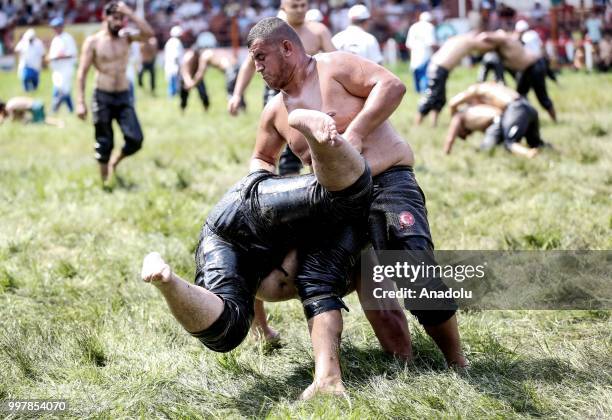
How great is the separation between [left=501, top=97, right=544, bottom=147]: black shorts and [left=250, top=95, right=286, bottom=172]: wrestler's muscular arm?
18.2 feet

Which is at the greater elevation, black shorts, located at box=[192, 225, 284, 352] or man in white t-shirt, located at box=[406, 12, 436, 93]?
black shorts, located at box=[192, 225, 284, 352]

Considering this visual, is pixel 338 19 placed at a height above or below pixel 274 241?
below

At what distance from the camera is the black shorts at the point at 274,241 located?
10.6 feet

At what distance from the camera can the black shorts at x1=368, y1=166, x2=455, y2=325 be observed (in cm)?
343

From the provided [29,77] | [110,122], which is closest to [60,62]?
[29,77]

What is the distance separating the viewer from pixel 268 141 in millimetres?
3814

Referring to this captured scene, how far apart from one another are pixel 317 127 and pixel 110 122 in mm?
6179

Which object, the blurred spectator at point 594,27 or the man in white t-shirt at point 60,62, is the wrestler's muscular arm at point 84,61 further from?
the blurred spectator at point 594,27

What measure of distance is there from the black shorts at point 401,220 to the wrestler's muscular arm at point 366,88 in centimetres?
21

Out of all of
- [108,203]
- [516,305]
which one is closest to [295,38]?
[516,305]

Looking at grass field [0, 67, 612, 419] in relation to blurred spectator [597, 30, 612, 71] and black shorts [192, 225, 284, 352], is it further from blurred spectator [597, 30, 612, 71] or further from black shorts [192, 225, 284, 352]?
blurred spectator [597, 30, 612, 71]

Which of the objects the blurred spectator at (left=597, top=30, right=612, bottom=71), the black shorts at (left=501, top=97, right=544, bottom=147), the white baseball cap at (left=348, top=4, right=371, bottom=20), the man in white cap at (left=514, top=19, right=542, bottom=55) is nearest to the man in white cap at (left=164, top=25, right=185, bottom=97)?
the man in white cap at (left=514, top=19, right=542, bottom=55)

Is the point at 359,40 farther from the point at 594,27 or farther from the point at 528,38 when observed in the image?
the point at 594,27

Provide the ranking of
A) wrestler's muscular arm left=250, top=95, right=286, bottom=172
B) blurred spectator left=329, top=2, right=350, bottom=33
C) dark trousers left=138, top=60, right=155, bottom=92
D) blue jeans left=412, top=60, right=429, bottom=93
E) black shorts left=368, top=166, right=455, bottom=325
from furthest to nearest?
blurred spectator left=329, top=2, right=350, bottom=33
dark trousers left=138, top=60, right=155, bottom=92
blue jeans left=412, top=60, right=429, bottom=93
wrestler's muscular arm left=250, top=95, right=286, bottom=172
black shorts left=368, top=166, right=455, bottom=325
